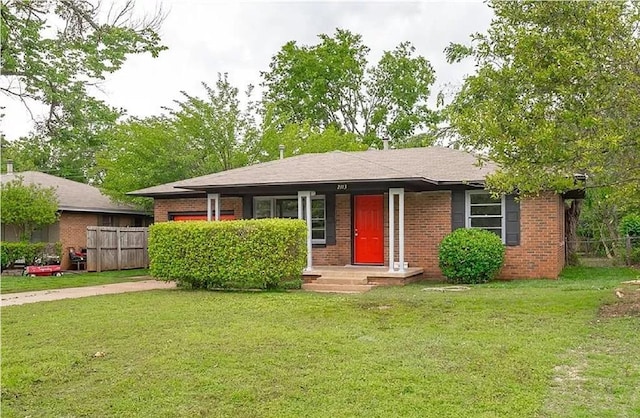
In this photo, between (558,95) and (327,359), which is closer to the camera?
(327,359)

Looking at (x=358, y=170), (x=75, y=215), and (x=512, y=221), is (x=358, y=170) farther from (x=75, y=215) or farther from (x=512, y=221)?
(x=75, y=215)

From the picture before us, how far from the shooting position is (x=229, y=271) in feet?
44.7

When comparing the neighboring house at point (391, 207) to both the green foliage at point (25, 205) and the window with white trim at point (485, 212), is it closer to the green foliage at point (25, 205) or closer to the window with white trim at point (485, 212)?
the window with white trim at point (485, 212)

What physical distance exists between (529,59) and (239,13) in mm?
6626

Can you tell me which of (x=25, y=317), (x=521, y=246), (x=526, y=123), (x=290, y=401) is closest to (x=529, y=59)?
(x=526, y=123)

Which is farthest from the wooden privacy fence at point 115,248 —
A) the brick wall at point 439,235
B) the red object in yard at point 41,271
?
the brick wall at point 439,235

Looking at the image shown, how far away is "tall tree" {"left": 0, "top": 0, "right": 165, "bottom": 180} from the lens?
27.5 feet

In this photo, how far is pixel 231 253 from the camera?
13617 millimetres

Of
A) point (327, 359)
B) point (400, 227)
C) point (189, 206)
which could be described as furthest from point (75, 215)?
point (327, 359)

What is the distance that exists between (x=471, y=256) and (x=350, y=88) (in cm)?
2976

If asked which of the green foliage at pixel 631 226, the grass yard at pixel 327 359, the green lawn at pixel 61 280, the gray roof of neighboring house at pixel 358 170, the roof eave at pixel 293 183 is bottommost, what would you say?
the green lawn at pixel 61 280

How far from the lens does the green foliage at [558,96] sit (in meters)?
8.55

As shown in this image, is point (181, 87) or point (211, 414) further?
point (181, 87)

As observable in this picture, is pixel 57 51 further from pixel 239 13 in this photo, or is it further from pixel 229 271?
pixel 229 271
